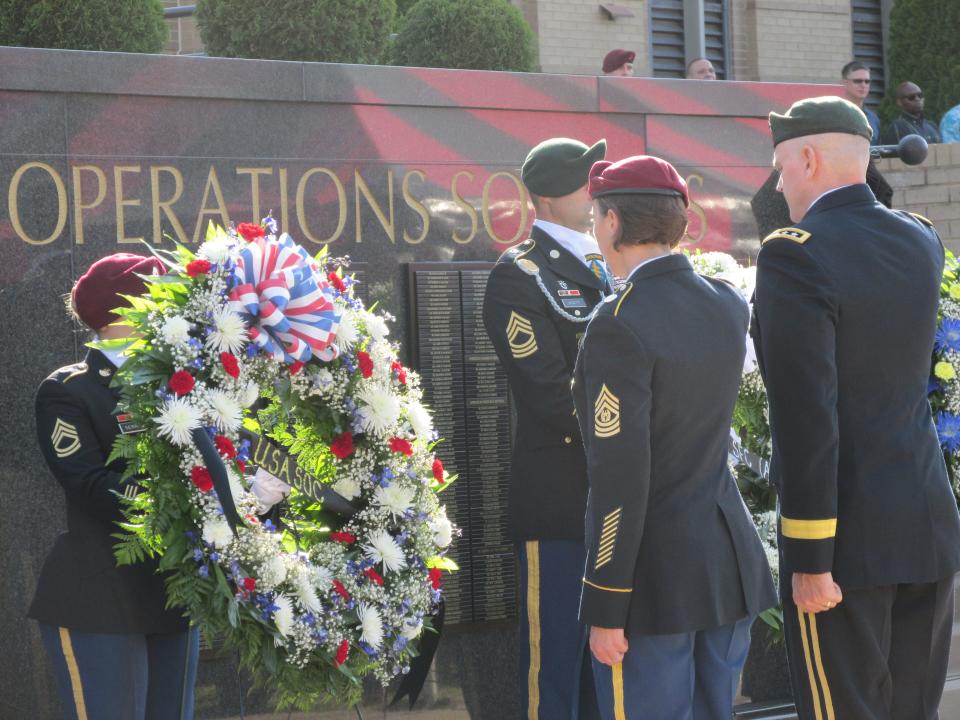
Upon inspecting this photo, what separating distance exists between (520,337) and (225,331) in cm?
109

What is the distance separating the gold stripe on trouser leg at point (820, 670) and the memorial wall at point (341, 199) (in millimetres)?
1995

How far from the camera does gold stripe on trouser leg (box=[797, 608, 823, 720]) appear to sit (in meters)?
3.25

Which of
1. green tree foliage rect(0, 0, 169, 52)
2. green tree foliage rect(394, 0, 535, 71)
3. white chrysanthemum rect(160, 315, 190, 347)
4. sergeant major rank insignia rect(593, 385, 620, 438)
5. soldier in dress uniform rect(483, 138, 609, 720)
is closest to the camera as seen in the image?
sergeant major rank insignia rect(593, 385, 620, 438)

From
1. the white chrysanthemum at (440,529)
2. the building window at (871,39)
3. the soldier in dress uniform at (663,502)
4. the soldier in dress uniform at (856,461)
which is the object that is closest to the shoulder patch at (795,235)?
the soldier in dress uniform at (856,461)

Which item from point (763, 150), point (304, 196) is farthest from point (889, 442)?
point (763, 150)

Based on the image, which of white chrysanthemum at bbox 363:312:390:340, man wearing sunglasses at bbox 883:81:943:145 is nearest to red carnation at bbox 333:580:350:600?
white chrysanthemum at bbox 363:312:390:340

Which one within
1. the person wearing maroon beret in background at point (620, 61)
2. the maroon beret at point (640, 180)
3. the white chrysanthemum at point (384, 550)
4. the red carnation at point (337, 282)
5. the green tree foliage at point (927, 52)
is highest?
the green tree foliage at point (927, 52)

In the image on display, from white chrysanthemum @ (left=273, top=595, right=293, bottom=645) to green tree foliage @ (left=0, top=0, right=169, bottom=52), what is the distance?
10.3 feet

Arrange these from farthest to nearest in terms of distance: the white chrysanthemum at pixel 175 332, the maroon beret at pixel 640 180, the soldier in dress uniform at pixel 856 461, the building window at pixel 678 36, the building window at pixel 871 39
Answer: the building window at pixel 871 39 < the building window at pixel 678 36 < the white chrysanthemum at pixel 175 332 < the maroon beret at pixel 640 180 < the soldier in dress uniform at pixel 856 461

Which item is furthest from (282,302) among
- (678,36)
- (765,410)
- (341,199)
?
(678,36)

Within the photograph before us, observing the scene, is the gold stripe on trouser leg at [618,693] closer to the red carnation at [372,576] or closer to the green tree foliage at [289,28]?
the red carnation at [372,576]

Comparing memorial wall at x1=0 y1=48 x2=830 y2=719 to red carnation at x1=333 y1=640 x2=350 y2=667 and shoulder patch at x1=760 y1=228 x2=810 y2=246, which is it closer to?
red carnation at x1=333 y1=640 x2=350 y2=667

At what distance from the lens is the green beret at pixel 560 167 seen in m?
4.44

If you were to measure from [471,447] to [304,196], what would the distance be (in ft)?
3.61
